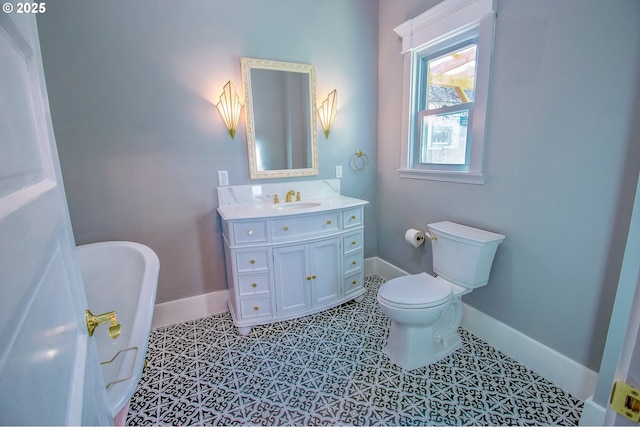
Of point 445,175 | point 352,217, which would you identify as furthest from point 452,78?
Result: point 352,217

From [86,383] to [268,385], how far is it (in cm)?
A: 135

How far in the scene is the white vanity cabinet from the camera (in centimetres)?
209

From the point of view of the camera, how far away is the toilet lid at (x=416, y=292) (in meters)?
1.72

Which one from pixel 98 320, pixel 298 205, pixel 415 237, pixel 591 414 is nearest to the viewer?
pixel 98 320

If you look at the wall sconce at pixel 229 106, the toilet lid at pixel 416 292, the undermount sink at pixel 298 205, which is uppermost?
the wall sconce at pixel 229 106

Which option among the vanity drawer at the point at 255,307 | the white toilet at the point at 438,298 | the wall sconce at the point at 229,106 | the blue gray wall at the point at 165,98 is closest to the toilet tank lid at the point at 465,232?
the white toilet at the point at 438,298

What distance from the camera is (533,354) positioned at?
177 cm

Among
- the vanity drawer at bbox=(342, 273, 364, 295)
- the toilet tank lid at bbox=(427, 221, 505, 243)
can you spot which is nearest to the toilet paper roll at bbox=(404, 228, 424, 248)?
the toilet tank lid at bbox=(427, 221, 505, 243)

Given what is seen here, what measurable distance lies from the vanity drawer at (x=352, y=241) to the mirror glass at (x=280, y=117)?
69cm

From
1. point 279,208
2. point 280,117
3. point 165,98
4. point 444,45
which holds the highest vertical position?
point 444,45

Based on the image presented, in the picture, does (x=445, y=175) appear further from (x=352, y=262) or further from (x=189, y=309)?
(x=189, y=309)

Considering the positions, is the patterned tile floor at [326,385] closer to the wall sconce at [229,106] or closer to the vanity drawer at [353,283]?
the vanity drawer at [353,283]

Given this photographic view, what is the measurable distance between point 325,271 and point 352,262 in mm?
283

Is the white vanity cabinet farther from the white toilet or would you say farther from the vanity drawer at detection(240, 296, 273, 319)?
the white toilet
